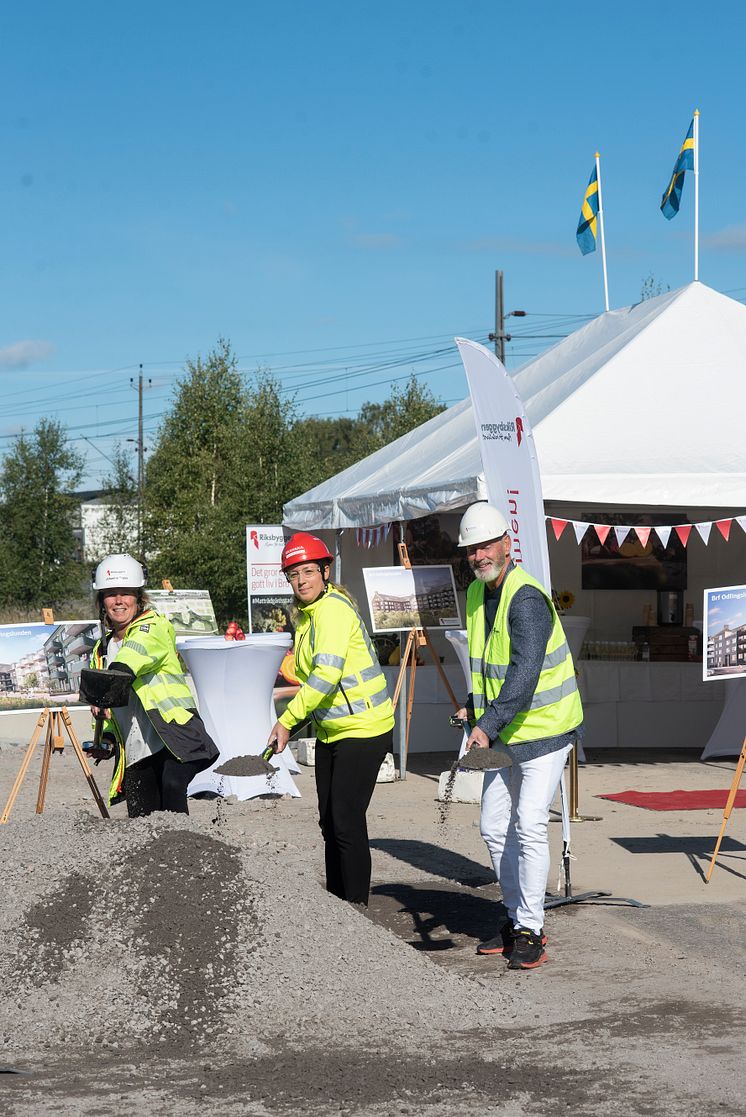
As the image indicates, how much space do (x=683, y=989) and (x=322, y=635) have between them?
2.04m

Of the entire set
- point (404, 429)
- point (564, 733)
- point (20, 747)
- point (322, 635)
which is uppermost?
point (404, 429)

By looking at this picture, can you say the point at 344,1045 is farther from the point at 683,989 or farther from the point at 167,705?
the point at 167,705

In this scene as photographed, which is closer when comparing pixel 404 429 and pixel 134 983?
pixel 134 983

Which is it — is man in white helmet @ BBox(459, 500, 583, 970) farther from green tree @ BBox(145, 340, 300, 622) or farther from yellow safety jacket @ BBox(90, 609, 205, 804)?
green tree @ BBox(145, 340, 300, 622)

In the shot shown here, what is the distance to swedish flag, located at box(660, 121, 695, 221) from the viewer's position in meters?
14.5

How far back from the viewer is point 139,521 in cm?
3136

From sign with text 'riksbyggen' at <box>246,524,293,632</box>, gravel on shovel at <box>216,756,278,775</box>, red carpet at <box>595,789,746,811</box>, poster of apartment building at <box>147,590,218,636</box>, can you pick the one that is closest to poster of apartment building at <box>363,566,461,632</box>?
red carpet at <box>595,789,746,811</box>

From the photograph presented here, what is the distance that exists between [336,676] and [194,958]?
1342 mm

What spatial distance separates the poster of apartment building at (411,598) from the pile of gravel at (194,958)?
610 cm

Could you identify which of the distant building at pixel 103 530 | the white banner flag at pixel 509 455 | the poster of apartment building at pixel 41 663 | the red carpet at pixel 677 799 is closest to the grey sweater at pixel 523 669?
the white banner flag at pixel 509 455

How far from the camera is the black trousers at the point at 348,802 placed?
6184 mm

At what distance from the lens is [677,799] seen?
10.8m

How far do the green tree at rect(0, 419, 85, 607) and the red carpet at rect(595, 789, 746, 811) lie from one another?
24.8 metres

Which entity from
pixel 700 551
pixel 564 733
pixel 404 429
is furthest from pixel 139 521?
pixel 564 733
